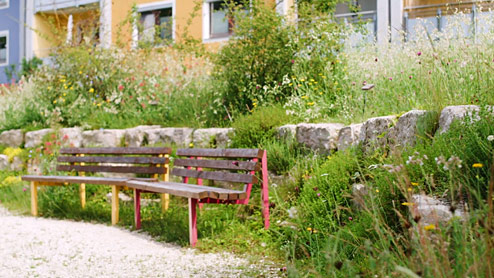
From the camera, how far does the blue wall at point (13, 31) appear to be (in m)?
22.0

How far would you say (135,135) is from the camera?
8.41 m

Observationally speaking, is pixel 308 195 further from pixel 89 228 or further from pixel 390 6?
pixel 390 6

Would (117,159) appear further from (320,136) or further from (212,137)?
(320,136)

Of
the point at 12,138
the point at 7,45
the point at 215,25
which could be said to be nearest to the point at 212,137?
the point at 12,138

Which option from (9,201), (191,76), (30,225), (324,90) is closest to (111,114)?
(191,76)

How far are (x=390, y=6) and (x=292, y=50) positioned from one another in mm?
7227

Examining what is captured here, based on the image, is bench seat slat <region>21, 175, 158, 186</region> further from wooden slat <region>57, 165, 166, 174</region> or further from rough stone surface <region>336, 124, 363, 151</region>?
rough stone surface <region>336, 124, 363, 151</region>

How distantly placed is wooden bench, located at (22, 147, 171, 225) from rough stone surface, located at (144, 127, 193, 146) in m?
0.56

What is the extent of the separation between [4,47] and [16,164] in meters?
15.6

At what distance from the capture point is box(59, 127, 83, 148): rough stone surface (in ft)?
29.8

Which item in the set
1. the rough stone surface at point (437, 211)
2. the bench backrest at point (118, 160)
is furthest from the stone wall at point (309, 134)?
the rough stone surface at point (437, 211)

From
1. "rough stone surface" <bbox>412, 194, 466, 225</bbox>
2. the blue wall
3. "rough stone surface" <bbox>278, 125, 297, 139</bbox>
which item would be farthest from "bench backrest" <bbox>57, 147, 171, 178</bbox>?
the blue wall

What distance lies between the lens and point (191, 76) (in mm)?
9734

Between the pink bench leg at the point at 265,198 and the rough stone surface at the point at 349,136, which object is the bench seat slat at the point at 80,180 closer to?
the pink bench leg at the point at 265,198
